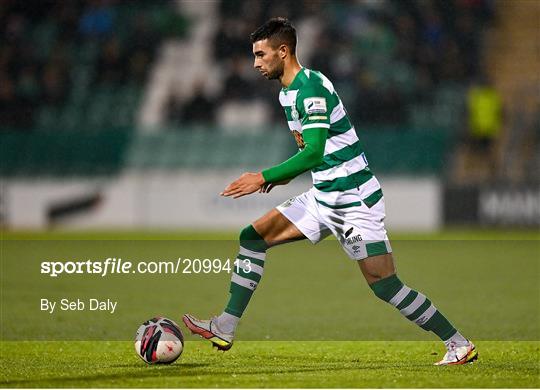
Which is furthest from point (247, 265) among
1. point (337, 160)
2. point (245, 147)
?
point (245, 147)

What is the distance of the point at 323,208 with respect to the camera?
6.91 m

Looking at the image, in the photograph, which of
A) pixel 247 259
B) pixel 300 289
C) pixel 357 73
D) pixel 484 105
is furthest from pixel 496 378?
pixel 357 73

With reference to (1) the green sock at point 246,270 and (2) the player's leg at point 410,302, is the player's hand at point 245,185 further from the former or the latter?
(2) the player's leg at point 410,302

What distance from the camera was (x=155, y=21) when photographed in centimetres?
2477

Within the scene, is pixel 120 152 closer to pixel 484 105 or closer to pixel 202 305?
pixel 484 105

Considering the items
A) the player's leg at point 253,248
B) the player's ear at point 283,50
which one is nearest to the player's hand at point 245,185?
the player's leg at point 253,248

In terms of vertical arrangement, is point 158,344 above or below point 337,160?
below

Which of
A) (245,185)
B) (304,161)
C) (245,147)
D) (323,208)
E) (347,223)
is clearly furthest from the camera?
(245,147)

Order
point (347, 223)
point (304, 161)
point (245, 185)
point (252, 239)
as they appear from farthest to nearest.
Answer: point (252, 239) → point (347, 223) → point (304, 161) → point (245, 185)

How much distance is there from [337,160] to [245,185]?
2.61 feet

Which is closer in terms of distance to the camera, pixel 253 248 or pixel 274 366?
pixel 274 366

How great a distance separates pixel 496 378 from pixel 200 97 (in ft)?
54.6

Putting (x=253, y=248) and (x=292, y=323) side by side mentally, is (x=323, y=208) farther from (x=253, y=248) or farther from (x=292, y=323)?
(x=292, y=323)

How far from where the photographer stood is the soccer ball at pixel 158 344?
262 inches
